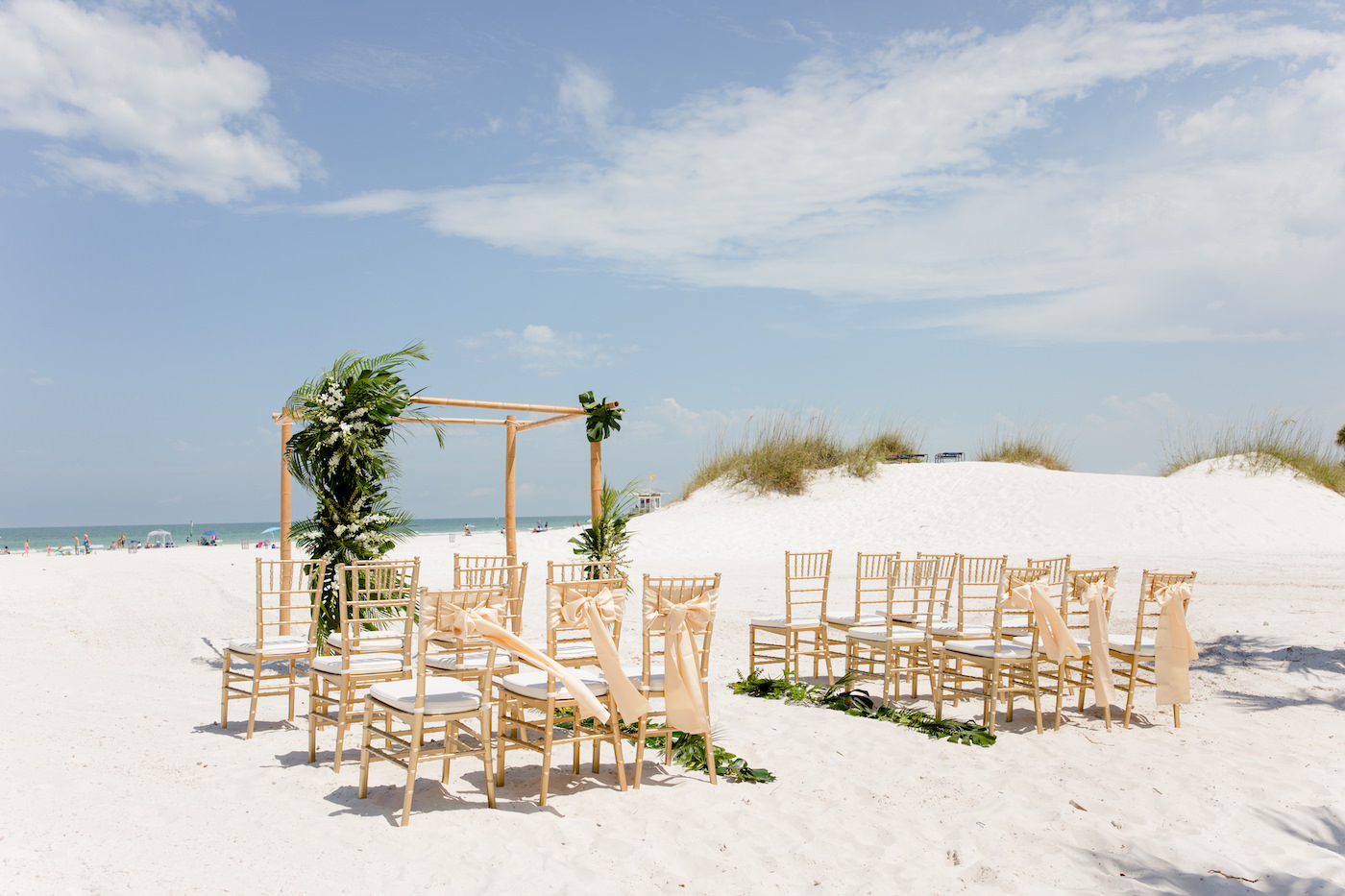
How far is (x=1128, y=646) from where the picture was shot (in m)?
6.27

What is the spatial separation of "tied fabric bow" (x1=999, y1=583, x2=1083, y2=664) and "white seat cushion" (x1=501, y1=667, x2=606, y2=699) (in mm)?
2838

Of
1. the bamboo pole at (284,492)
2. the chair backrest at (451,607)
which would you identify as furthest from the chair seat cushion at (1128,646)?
the bamboo pole at (284,492)

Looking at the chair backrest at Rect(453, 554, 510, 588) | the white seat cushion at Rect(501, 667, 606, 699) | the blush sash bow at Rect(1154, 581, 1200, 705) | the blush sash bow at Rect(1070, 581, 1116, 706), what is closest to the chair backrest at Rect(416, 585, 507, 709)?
the white seat cushion at Rect(501, 667, 606, 699)

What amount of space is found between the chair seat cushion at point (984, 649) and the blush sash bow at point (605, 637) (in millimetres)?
2634

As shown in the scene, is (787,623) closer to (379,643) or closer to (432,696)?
(379,643)

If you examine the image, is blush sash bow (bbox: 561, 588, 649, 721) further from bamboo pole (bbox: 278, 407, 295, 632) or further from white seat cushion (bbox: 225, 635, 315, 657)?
bamboo pole (bbox: 278, 407, 295, 632)

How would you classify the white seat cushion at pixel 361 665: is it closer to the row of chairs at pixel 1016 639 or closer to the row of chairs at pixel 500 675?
the row of chairs at pixel 500 675

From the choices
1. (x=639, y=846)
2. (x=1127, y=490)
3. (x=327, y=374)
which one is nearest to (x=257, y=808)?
(x=639, y=846)

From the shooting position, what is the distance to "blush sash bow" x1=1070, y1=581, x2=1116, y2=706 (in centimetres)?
586


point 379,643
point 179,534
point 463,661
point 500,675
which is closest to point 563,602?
point 500,675

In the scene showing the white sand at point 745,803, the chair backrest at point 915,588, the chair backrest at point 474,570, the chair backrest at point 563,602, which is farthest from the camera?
the chair backrest at point 915,588

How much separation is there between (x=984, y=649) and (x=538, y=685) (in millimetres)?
3173

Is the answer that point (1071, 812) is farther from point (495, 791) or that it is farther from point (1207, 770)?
point (495, 791)

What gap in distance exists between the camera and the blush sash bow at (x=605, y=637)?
4.48 meters
